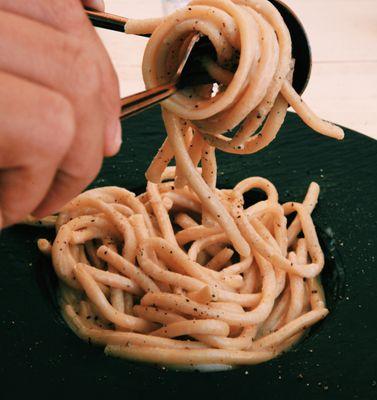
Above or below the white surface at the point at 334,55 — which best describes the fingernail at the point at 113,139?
above

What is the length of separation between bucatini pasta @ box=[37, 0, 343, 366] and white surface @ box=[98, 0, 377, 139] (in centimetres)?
65

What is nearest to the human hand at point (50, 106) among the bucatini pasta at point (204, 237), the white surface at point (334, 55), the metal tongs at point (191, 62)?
the metal tongs at point (191, 62)

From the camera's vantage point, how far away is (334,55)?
2154 millimetres

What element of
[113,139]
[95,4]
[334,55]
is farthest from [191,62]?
[334,55]

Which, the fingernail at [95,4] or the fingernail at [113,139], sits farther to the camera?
the fingernail at [95,4]

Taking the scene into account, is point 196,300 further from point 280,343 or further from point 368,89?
point 368,89

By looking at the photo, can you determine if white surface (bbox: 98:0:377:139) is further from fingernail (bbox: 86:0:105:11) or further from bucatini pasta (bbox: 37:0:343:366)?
fingernail (bbox: 86:0:105:11)

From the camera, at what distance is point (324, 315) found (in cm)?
104

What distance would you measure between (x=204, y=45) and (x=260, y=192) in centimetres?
48

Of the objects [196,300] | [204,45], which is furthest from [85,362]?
[204,45]

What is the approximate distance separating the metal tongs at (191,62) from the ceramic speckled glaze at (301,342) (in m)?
0.33

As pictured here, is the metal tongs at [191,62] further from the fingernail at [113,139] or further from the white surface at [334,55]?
the white surface at [334,55]

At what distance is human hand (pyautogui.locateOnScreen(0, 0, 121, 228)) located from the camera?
16.1 inches

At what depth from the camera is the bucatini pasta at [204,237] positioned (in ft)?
2.75
